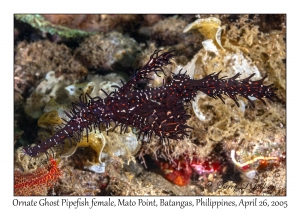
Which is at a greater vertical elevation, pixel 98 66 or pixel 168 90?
pixel 98 66

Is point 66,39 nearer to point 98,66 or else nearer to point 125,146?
point 98,66

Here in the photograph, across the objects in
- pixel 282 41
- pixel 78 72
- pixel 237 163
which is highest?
pixel 282 41

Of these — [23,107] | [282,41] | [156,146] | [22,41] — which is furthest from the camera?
[22,41]

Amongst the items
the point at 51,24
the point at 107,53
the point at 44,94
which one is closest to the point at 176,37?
the point at 107,53

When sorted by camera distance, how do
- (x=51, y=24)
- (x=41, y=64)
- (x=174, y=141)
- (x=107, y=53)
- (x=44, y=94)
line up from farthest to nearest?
(x=51, y=24) → (x=41, y=64) → (x=107, y=53) → (x=44, y=94) → (x=174, y=141)

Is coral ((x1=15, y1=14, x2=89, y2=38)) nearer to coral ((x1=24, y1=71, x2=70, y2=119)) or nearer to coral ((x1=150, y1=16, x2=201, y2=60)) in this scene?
coral ((x1=24, y1=71, x2=70, y2=119))

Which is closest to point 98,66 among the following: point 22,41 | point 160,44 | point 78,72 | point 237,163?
point 78,72

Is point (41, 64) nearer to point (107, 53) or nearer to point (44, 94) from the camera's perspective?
point (44, 94)

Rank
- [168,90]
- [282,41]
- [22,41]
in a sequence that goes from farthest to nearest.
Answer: [22,41], [282,41], [168,90]
